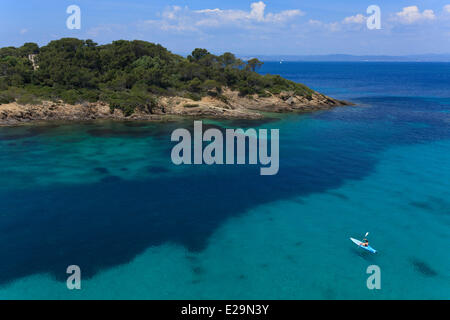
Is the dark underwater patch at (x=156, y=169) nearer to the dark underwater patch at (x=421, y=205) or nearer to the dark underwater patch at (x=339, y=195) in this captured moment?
the dark underwater patch at (x=339, y=195)

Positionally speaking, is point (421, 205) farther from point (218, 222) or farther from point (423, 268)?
point (218, 222)

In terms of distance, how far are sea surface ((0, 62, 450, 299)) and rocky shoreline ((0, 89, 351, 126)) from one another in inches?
526

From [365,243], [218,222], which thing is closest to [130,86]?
[218,222]

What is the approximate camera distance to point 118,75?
79938mm

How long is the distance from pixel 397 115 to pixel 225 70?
52.2m

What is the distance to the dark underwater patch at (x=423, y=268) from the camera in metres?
22.8

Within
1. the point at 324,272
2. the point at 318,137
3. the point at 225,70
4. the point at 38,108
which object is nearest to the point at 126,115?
the point at 38,108

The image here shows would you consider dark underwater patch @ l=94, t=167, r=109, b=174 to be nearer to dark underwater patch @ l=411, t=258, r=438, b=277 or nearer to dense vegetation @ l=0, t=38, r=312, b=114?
dense vegetation @ l=0, t=38, r=312, b=114

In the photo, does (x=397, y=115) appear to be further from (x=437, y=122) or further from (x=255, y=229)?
(x=255, y=229)

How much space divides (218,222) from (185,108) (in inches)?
2070

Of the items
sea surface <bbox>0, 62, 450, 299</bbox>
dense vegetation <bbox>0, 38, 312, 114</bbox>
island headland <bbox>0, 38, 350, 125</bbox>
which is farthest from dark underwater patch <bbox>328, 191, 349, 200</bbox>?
dense vegetation <bbox>0, 38, 312, 114</bbox>

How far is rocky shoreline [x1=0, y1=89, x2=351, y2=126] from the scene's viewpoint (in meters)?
64.1
